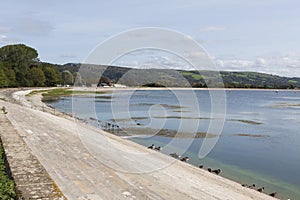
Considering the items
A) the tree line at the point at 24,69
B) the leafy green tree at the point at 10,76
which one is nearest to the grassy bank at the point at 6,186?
the tree line at the point at 24,69

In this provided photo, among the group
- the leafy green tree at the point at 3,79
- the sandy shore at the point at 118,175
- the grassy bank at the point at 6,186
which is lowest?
the sandy shore at the point at 118,175

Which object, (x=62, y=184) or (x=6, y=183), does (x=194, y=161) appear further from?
(x=6, y=183)

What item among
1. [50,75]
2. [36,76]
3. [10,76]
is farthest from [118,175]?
[50,75]

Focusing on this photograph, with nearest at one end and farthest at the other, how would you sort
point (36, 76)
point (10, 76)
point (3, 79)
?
point (3, 79)
point (10, 76)
point (36, 76)

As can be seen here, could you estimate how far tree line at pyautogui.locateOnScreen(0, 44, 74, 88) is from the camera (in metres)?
83.0

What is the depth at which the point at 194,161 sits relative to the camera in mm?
18812

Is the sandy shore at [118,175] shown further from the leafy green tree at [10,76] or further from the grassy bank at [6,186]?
the leafy green tree at [10,76]

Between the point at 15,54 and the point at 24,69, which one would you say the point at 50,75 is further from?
the point at 24,69

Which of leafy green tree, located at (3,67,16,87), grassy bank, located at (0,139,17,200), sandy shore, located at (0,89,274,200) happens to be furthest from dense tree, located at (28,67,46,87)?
grassy bank, located at (0,139,17,200)

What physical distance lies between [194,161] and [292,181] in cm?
529

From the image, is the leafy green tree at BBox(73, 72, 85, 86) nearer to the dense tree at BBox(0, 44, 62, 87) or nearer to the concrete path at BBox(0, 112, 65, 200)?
the concrete path at BBox(0, 112, 65, 200)

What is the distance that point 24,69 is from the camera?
89.0 m

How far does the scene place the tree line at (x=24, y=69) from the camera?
83000mm

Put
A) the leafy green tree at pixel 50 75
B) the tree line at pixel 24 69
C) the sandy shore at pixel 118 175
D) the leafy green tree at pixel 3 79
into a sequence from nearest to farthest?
the sandy shore at pixel 118 175 < the leafy green tree at pixel 3 79 < the tree line at pixel 24 69 < the leafy green tree at pixel 50 75
